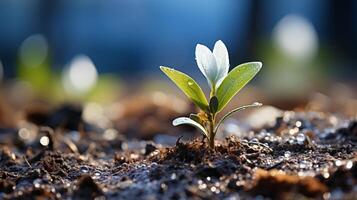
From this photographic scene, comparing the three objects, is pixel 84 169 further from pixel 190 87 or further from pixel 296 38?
pixel 296 38

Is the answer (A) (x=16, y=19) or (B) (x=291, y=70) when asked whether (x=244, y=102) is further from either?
(A) (x=16, y=19)

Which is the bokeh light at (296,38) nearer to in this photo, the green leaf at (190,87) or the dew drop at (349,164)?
the green leaf at (190,87)

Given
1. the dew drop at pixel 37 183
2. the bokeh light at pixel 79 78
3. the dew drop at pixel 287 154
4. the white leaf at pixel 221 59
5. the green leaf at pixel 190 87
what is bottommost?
the dew drop at pixel 37 183

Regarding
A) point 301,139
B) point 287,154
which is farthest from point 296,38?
point 287,154

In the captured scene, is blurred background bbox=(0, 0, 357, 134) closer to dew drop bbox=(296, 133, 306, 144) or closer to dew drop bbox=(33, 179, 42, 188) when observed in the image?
dew drop bbox=(296, 133, 306, 144)

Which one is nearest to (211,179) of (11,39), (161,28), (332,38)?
(332,38)

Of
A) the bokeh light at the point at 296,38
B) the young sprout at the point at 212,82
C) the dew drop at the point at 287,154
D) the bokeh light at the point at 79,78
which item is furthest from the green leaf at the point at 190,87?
the bokeh light at the point at 296,38
